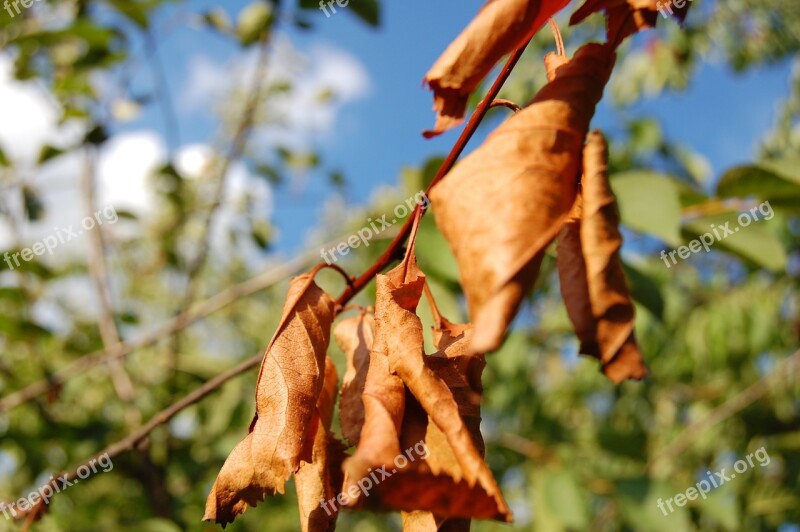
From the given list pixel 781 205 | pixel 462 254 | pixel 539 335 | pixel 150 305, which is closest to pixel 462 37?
pixel 462 254

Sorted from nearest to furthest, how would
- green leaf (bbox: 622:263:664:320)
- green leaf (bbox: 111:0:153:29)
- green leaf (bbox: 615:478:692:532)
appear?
green leaf (bbox: 622:263:664:320) < green leaf (bbox: 615:478:692:532) < green leaf (bbox: 111:0:153:29)

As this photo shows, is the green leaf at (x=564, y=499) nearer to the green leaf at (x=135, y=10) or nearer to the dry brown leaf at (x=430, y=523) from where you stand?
the dry brown leaf at (x=430, y=523)

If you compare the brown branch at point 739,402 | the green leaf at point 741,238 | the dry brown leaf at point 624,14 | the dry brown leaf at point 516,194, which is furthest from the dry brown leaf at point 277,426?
the brown branch at point 739,402

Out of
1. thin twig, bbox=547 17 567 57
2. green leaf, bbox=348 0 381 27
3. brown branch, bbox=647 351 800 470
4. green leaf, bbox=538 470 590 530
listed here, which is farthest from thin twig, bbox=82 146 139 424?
brown branch, bbox=647 351 800 470

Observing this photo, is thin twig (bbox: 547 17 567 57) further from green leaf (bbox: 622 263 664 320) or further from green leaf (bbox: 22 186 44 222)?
green leaf (bbox: 22 186 44 222)

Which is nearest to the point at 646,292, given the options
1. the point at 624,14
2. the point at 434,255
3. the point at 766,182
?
the point at 766,182

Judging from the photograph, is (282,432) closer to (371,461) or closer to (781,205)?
(371,461)
